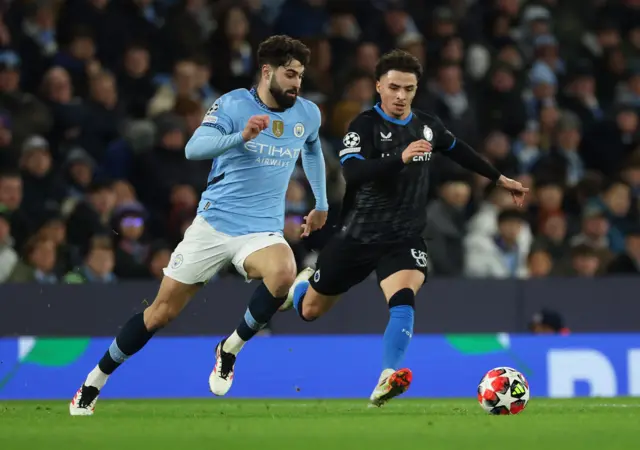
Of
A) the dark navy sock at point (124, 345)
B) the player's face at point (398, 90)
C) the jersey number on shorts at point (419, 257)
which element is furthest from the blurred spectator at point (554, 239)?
the dark navy sock at point (124, 345)

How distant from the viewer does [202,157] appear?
8.91 meters

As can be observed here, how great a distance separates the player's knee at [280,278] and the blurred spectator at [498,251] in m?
5.33

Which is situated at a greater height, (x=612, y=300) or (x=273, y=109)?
(x=612, y=300)

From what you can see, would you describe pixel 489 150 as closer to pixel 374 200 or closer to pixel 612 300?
pixel 612 300

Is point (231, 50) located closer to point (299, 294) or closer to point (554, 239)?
point (554, 239)

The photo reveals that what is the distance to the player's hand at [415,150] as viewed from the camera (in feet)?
28.8

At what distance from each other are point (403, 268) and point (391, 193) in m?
0.56

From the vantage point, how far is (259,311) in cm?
950

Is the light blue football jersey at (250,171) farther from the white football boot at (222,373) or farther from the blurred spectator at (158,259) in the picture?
the blurred spectator at (158,259)

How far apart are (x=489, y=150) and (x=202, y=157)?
7348 millimetres

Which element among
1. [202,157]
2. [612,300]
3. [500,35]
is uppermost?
[500,35]

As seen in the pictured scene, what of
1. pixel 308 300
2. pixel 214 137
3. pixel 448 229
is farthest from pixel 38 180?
pixel 214 137

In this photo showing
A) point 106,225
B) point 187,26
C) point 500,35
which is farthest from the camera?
point 500,35

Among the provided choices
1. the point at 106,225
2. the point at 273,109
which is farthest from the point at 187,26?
the point at 273,109
